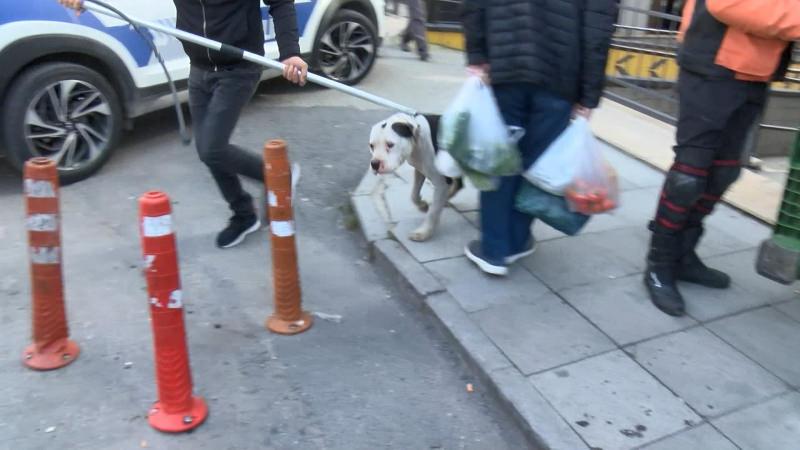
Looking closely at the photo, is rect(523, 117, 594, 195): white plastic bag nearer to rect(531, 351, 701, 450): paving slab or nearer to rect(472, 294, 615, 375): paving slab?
rect(472, 294, 615, 375): paving slab

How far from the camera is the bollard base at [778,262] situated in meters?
3.26

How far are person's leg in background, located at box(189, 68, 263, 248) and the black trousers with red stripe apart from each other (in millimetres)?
2336

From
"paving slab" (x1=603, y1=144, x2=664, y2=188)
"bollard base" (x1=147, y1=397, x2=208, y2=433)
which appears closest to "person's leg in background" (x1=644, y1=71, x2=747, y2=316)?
"paving slab" (x1=603, y1=144, x2=664, y2=188)

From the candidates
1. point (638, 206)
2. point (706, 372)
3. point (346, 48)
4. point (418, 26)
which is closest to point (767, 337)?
point (706, 372)

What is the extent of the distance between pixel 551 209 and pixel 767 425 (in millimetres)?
1345

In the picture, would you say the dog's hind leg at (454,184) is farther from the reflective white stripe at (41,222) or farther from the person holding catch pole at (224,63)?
the reflective white stripe at (41,222)

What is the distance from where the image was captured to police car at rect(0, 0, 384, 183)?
15.3 feet

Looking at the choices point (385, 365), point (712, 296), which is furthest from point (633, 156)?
point (385, 365)

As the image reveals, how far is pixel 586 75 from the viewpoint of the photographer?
3.42m

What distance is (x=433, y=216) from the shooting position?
171 inches

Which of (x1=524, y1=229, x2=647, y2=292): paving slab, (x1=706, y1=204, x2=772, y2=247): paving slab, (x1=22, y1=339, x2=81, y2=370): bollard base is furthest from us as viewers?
(x1=706, y1=204, x2=772, y2=247): paving slab

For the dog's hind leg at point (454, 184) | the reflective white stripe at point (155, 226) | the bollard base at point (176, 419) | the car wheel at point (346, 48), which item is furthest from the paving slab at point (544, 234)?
the car wheel at point (346, 48)

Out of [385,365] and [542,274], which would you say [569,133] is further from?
[385,365]

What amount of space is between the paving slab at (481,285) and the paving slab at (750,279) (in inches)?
43.8
